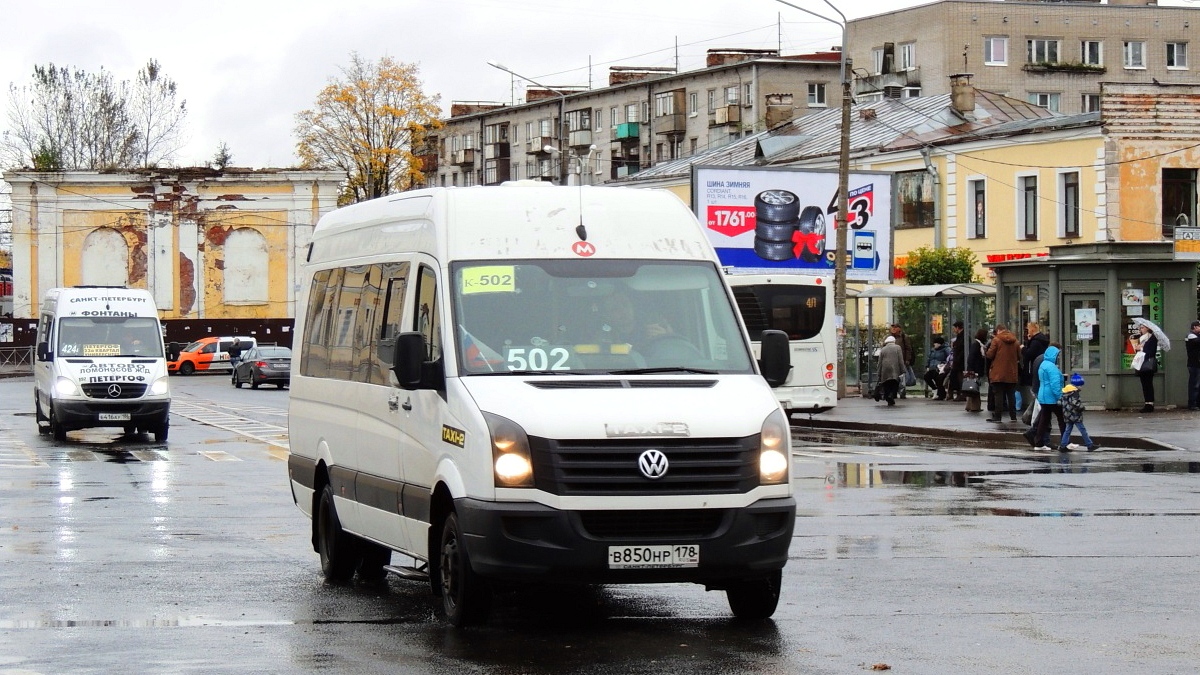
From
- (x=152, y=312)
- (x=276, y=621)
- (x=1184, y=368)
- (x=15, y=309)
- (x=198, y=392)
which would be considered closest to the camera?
(x=276, y=621)

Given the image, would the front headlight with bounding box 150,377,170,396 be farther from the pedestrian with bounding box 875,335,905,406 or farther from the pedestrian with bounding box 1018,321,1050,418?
the pedestrian with bounding box 875,335,905,406

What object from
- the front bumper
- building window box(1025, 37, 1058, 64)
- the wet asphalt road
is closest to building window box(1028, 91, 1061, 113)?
building window box(1025, 37, 1058, 64)

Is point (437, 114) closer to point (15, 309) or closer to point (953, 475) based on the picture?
point (15, 309)

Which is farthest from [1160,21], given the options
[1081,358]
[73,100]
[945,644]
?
[945,644]

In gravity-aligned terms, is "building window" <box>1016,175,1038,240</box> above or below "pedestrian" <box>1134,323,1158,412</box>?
above

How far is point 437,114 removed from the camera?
270 ft

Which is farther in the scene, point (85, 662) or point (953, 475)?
point (953, 475)

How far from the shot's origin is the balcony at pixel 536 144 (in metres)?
105

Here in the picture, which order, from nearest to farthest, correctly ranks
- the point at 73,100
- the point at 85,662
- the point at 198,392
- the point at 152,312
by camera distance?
the point at 85,662 → the point at 152,312 → the point at 198,392 → the point at 73,100

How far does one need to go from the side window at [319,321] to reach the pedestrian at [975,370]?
22030 mm

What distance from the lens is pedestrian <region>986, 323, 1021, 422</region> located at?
29234mm

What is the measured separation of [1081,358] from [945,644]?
25128 mm

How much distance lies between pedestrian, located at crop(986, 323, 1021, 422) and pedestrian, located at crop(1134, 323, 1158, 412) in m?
3.27

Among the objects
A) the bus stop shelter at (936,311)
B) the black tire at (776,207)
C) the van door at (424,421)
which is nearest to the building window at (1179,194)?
the bus stop shelter at (936,311)
